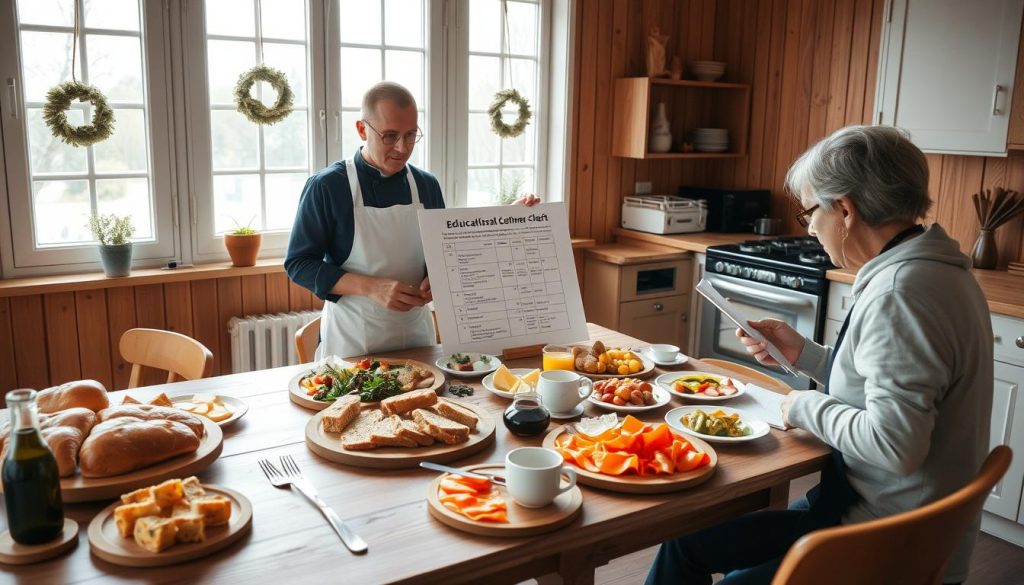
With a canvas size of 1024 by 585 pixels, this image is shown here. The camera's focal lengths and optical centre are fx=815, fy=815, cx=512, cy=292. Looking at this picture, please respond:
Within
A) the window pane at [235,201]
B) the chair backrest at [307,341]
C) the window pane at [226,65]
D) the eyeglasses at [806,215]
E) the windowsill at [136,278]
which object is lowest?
the chair backrest at [307,341]

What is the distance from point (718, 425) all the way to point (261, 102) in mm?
2445

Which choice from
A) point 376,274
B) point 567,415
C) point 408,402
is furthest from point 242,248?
point 567,415

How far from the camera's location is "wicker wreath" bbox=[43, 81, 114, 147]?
9.64 ft

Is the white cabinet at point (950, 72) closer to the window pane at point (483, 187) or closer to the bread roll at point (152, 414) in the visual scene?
the window pane at point (483, 187)

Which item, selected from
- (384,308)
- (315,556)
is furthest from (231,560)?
(384,308)

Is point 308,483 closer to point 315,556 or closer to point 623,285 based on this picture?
point 315,556

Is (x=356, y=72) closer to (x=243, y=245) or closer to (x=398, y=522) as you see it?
(x=243, y=245)

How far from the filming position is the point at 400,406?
175 centimetres

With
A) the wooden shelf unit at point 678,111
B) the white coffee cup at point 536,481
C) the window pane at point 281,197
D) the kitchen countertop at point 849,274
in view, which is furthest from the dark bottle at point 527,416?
the wooden shelf unit at point 678,111

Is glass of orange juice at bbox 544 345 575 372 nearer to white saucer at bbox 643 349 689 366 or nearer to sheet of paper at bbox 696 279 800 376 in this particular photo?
white saucer at bbox 643 349 689 366

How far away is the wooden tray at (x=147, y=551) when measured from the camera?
1188mm

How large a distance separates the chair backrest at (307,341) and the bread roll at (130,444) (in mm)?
1111

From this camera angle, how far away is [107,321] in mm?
3156

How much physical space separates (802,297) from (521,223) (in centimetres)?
166
